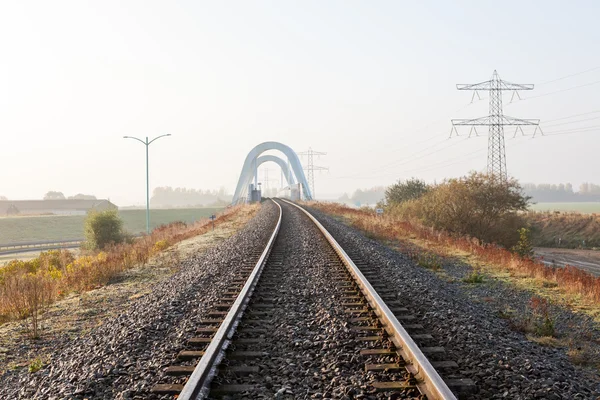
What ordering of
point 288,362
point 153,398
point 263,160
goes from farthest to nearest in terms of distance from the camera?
point 263,160
point 288,362
point 153,398

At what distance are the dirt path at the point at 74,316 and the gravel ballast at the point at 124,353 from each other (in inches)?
13.9

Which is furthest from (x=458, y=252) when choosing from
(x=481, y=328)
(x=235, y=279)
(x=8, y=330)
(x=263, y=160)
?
(x=263, y=160)

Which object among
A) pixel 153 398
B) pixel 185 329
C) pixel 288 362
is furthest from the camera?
pixel 185 329

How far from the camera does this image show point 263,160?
12975 cm

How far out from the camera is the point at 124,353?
5387 mm

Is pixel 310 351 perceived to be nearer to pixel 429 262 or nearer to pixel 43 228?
pixel 429 262

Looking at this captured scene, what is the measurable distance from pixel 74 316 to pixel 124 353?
3.57m

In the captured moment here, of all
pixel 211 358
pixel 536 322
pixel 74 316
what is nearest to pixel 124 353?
pixel 211 358

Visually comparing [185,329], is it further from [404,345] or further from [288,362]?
[404,345]

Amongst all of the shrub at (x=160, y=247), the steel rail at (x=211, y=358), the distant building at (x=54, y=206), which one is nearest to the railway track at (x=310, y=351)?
the steel rail at (x=211, y=358)

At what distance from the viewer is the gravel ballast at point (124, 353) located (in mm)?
4500

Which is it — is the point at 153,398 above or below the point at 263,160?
below

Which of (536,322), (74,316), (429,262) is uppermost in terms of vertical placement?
(429,262)

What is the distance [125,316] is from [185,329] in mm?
1724
